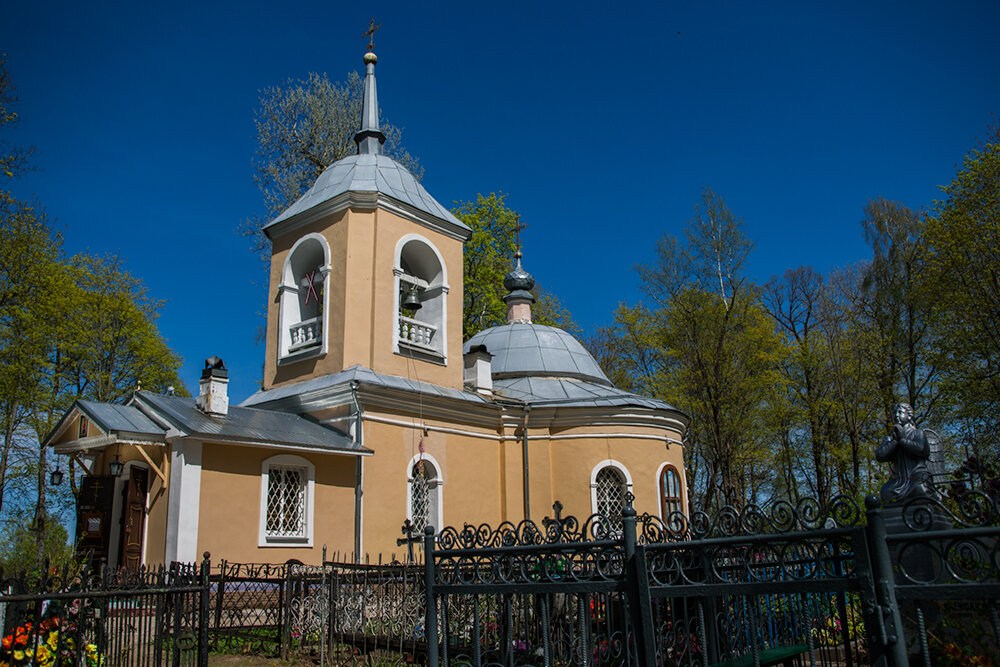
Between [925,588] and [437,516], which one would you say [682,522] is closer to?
[925,588]

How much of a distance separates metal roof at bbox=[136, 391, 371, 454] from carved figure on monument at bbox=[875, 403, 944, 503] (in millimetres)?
7380

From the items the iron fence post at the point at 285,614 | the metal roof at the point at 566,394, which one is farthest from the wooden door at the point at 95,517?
the metal roof at the point at 566,394

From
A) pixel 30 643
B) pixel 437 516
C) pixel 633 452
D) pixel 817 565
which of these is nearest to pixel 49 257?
pixel 437 516

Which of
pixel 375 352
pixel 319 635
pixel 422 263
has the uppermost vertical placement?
pixel 422 263

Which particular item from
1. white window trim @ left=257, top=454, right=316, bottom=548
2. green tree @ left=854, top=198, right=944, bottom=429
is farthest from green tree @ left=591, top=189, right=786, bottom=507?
white window trim @ left=257, top=454, right=316, bottom=548

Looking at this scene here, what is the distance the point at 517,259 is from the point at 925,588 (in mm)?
19009

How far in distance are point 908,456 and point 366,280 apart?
8.97 metres

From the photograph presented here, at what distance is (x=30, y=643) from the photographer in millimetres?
5551

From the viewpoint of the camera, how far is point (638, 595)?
4250mm

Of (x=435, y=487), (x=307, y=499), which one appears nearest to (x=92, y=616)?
(x=307, y=499)

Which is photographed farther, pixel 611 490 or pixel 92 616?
pixel 611 490

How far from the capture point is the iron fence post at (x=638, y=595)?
162 inches

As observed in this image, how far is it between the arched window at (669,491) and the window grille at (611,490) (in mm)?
859

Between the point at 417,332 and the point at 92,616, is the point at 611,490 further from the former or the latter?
the point at 92,616
